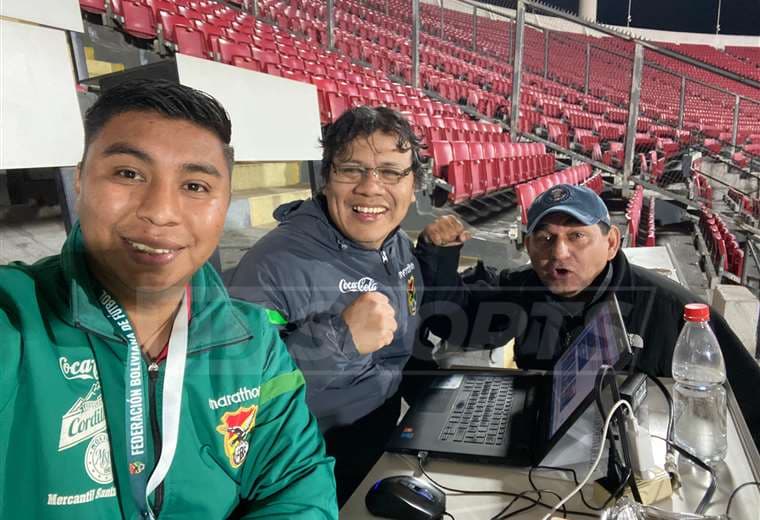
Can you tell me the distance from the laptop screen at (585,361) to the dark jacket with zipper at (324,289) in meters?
0.43

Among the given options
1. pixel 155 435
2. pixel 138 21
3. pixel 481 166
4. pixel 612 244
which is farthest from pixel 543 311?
pixel 138 21

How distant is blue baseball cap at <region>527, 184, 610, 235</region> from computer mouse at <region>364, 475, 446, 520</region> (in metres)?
0.77

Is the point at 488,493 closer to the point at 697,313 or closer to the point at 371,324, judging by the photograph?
the point at 371,324

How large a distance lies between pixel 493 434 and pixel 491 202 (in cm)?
336

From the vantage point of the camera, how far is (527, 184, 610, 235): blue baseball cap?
1.29m

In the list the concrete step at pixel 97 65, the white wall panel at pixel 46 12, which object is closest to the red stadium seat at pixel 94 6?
the concrete step at pixel 97 65

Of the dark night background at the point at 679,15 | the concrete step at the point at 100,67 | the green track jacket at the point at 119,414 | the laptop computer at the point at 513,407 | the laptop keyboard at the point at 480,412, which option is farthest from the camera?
the dark night background at the point at 679,15

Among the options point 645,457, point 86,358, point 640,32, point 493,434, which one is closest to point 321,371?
point 493,434

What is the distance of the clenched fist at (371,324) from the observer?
104cm

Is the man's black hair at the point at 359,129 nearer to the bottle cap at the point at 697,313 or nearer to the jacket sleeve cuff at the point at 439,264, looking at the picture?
the jacket sleeve cuff at the point at 439,264

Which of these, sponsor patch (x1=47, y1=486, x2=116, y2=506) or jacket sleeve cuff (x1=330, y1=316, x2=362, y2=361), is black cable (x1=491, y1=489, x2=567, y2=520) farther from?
sponsor patch (x1=47, y1=486, x2=116, y2=506)

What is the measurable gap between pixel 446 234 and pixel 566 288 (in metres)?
0.35

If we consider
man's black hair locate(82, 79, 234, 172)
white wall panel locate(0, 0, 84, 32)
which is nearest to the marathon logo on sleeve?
man's black hair locate(82, 79, 234, 172)

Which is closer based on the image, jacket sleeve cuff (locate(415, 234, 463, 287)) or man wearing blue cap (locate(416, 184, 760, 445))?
man wearing blue cap (locate(416, 184, 760, 445))
